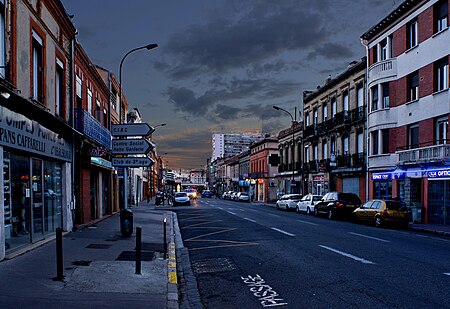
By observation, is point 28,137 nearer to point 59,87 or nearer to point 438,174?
point 59,87

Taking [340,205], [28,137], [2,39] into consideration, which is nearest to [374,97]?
[340,205]

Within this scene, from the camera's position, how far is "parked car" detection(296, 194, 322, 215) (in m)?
35.7

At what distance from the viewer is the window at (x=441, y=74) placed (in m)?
25.8

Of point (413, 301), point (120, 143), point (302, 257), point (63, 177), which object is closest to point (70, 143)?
point (63, 177)

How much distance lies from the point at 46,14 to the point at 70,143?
4.68 m

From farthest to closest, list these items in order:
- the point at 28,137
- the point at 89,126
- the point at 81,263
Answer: the point at 89,126 < the point at 28,137 < the point at 81,263

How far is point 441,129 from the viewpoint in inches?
1039

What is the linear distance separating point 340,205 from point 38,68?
21.2 meters

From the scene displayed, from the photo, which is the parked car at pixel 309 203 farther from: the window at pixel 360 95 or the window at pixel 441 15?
the window at pixel 441 15

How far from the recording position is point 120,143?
14484 millimetres

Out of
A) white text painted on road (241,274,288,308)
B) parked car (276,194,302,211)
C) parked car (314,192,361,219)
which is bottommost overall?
parked car (276,194,302,211)

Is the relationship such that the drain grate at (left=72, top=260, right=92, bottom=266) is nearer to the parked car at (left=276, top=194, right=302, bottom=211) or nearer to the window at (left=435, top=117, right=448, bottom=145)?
the window at (left=435, top=117, right=448, bottom=145)

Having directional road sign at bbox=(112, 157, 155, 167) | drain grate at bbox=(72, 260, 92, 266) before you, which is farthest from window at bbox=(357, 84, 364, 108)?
drain grate at bbox=(72, 260, 92, 266)

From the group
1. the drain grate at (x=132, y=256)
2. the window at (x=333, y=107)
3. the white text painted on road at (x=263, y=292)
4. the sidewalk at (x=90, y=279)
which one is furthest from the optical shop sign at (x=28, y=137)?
the window at (x=333, y=107)
